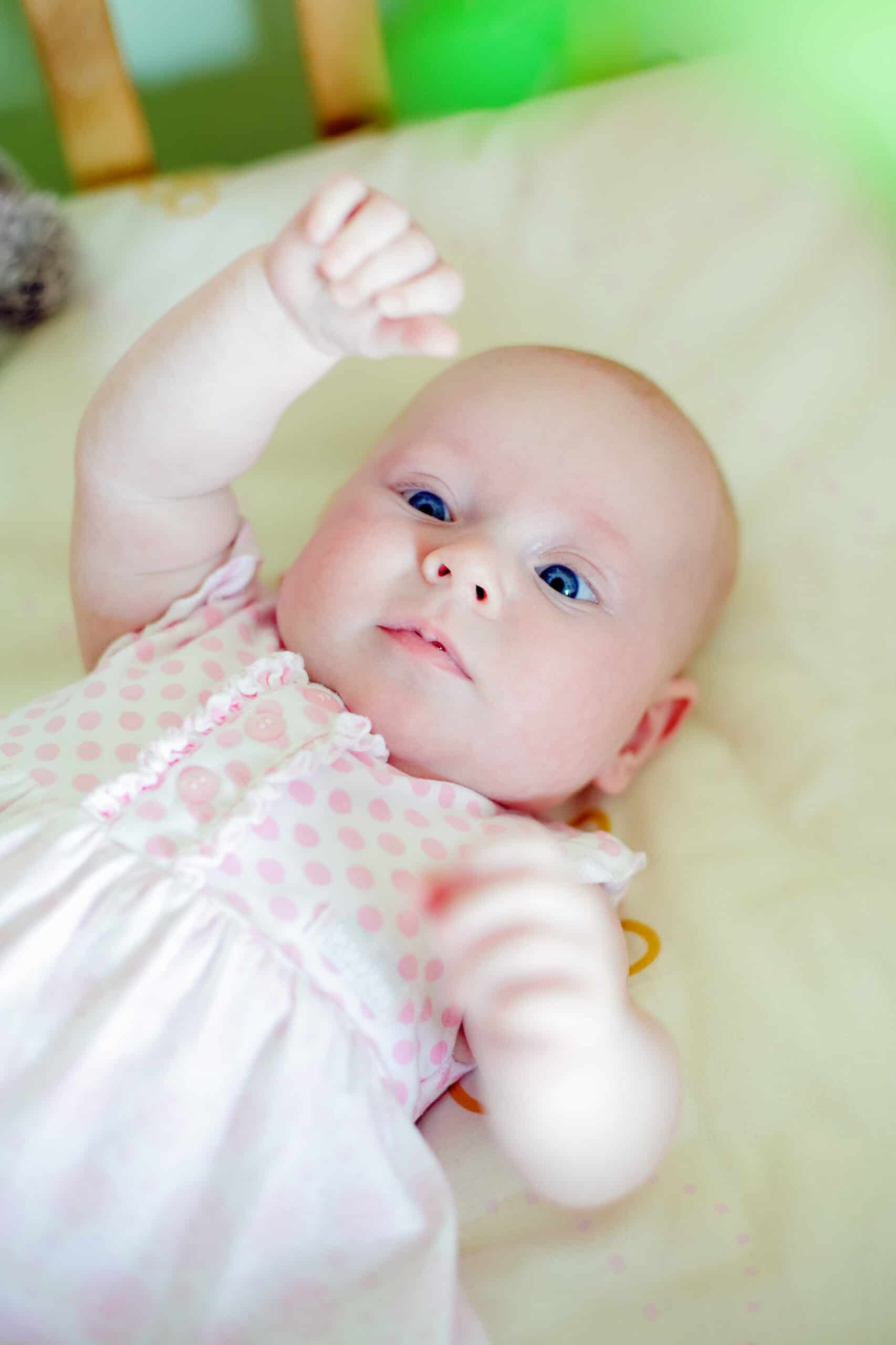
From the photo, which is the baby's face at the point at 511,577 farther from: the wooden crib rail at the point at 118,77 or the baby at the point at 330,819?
the wooden crib rail at the point at 118,77

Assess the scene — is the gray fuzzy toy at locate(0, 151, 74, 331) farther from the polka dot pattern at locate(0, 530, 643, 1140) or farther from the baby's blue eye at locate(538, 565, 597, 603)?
the baby's blue eye at locate(538, 565, 597, 603)

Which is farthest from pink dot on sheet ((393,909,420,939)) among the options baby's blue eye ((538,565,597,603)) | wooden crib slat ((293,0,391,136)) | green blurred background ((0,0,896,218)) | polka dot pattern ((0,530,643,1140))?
wooden crib slat ((293,0,391,136))

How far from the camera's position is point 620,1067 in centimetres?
69

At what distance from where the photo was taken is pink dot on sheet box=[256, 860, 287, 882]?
793mm

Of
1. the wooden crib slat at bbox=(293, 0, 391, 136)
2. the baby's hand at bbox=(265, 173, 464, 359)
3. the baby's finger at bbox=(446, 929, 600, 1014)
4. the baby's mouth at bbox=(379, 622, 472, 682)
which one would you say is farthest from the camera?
the wooden crib slat at bbox=(293, 0, 391, 136)

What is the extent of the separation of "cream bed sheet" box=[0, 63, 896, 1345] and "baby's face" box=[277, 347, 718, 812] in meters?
0.16

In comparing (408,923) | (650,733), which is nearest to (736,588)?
(650,733)

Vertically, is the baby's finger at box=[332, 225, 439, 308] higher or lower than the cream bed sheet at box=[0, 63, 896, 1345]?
higher

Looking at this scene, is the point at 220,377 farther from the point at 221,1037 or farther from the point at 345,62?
the point at 345,62

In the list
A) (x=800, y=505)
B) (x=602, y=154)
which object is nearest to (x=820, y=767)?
(x=800, y=505)

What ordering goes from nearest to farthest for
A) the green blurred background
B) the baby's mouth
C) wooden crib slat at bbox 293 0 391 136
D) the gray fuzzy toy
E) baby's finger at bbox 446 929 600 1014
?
baby's finger at bbox 446 929 600 1014 < the baby's mouth < the green blurred background < the gray fuzzy toy < wooden crib slat at bbox 293 0 391 136

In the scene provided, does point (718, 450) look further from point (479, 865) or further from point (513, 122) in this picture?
point (479, 865)

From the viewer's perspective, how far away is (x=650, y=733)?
108 cm

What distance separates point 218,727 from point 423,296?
0.32 metres
